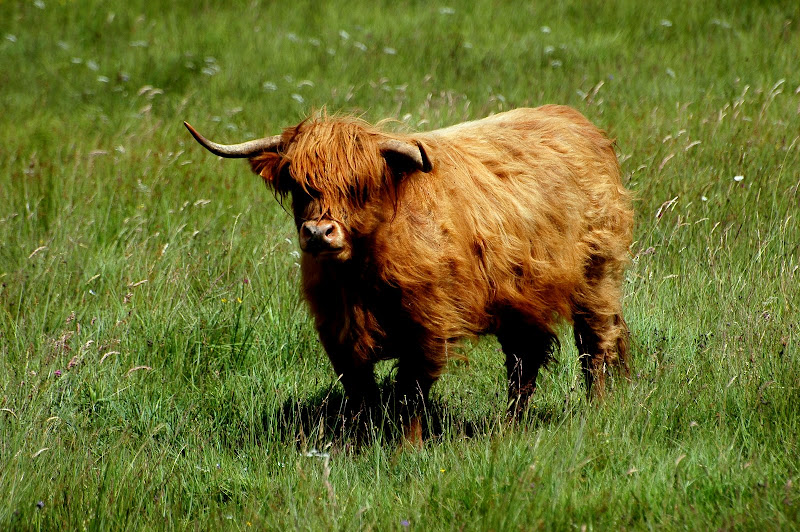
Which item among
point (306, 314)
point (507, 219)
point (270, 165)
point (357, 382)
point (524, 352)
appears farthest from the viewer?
point (306, 314)

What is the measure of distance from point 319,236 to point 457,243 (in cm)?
77

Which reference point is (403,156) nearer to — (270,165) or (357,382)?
(270,165)

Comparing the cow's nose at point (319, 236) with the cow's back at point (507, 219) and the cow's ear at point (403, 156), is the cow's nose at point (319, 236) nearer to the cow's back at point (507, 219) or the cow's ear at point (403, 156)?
the cow's back at point (507, 219)

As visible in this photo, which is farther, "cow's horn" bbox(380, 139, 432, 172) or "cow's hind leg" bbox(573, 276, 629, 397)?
"cow's hind leg" bbox(573, 276, 629, 397)

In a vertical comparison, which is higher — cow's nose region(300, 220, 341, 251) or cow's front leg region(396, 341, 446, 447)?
cow's nose region(300, 220, 341, 251)

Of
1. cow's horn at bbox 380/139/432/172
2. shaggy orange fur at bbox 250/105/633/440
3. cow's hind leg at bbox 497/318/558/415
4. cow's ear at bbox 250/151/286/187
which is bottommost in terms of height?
cow's hind leg at bbox 497/318/558/415

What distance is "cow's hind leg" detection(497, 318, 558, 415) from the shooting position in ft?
15.0

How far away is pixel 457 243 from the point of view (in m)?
4.01

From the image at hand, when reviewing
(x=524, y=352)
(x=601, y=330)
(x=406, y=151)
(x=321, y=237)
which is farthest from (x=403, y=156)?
(x=601, y=330)

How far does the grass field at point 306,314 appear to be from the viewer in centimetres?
322

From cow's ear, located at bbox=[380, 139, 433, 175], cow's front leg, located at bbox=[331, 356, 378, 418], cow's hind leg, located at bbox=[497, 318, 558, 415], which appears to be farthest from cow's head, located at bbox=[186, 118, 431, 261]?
cow's hind leg, located at bbox=[497, 318, 558, 415]

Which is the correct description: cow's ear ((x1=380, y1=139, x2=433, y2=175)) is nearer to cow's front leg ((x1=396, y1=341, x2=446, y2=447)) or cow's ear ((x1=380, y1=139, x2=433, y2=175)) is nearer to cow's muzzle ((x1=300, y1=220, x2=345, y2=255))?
cow's muzzle ((x1=300, y1=220, x2=345, y2=255))

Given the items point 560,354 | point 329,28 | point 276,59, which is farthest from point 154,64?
point 560,354

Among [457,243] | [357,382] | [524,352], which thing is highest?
[457,243]
